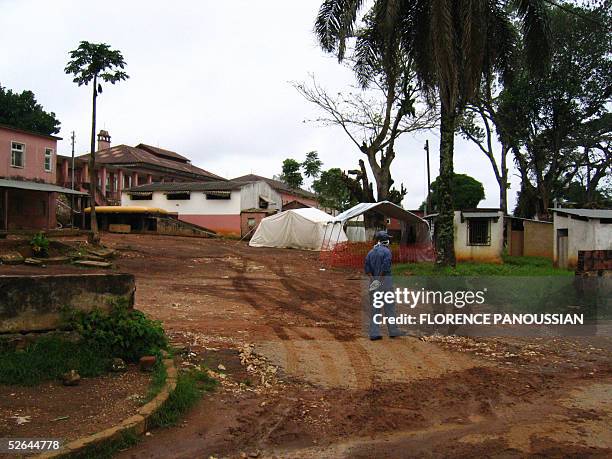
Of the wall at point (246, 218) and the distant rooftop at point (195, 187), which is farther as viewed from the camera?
the distant rooftop at point (195, 187)

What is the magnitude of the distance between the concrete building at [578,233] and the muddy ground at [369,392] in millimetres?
11362

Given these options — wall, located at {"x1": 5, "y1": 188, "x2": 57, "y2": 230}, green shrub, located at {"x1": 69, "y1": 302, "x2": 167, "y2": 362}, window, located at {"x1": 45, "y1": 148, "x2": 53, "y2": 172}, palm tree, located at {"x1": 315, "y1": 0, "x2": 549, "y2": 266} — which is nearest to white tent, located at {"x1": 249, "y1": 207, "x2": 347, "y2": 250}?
wall, located at {"x1": 5, "y1": 188, "x2": 57, "y2": 230}

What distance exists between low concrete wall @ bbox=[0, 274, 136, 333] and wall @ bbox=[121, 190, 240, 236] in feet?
116

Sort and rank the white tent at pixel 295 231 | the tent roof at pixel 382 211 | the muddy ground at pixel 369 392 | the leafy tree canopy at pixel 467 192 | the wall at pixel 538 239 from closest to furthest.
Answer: the muddy ground at pixel 369 392 → the tent roof at pixel 382 211 → the wall at pixel 538 239 → the white tent at pixel 295 231 → the leafy tree canopy at pixel 467 192

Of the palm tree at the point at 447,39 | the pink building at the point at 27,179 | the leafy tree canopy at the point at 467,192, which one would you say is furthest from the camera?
the leafy tree canopy at the point at 467,192

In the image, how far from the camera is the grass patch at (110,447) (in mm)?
4083

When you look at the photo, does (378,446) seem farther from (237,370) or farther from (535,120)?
(535,120)

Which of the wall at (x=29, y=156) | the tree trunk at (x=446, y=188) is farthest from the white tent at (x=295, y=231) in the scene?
the tree trunk at (x=446, y=188)

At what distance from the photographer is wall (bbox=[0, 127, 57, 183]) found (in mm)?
29875

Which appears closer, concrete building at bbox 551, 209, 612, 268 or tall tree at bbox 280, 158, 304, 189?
concrete building at bbox 551, 209, 612, 268

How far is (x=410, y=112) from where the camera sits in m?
28.1

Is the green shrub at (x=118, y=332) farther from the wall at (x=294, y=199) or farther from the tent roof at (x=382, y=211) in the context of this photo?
the wall at (x=294, y=199)

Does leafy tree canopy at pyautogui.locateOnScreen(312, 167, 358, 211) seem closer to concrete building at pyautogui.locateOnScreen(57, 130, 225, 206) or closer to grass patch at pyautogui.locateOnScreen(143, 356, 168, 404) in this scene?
concrete building at pyautogui.locateOnScreen(57, 130, 225, 206)

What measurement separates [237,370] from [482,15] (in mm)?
12451
